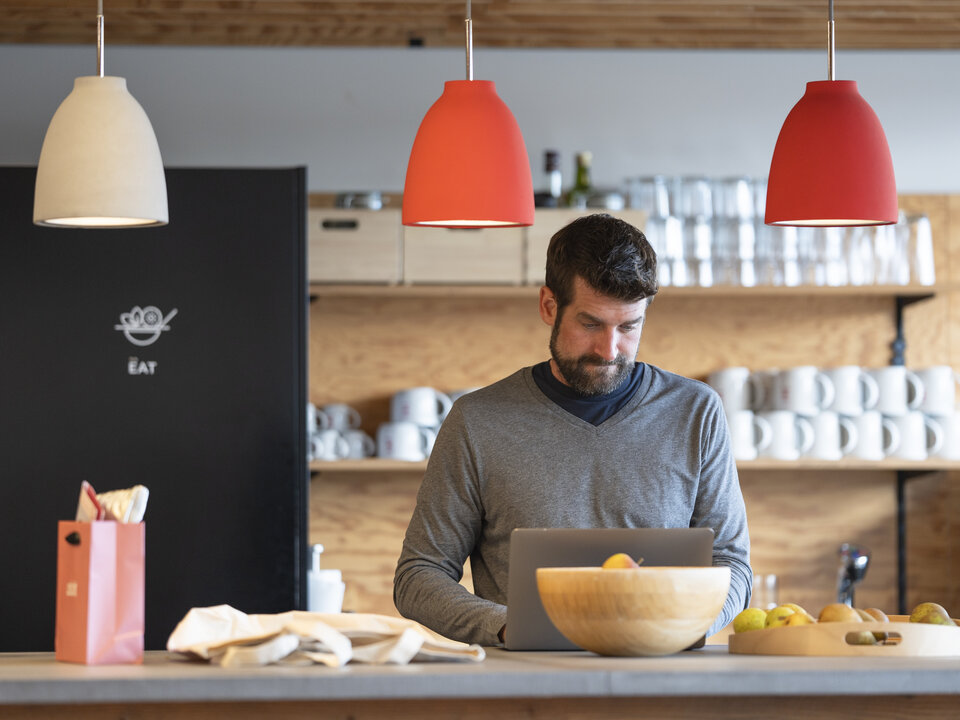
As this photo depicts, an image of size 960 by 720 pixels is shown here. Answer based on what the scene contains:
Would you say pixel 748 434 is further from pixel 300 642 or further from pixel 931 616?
Answer: pixel 300 642

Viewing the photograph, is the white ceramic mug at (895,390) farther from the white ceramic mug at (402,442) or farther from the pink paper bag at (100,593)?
the pink paper bag at (100,593)

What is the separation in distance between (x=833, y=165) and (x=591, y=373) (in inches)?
21.4

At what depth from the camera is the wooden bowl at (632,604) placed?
147cm

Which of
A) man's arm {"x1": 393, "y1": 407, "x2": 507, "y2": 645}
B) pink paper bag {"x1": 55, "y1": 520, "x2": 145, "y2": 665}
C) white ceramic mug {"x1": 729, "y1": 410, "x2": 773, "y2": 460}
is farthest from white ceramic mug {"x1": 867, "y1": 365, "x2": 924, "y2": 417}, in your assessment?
pink paper bag {"x1": 55, "y1": 520, "x2": 145, "y2": 665}

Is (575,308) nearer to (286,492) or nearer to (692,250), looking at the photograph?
(286,492)

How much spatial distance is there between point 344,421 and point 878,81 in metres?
1.95

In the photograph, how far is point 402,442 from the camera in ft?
11.3

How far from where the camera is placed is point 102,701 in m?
1.31

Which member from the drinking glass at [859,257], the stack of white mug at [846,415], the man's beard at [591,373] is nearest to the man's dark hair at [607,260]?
the man's beard at [591,373]

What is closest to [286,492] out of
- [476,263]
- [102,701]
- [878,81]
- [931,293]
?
[476,263]

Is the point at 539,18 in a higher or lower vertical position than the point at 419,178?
higher

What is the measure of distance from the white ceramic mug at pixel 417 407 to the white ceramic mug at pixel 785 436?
0.90 m

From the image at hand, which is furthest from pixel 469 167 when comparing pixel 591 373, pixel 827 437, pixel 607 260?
pixel 827 437

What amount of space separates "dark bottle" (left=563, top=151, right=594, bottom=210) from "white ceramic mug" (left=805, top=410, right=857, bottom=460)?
0.89m
